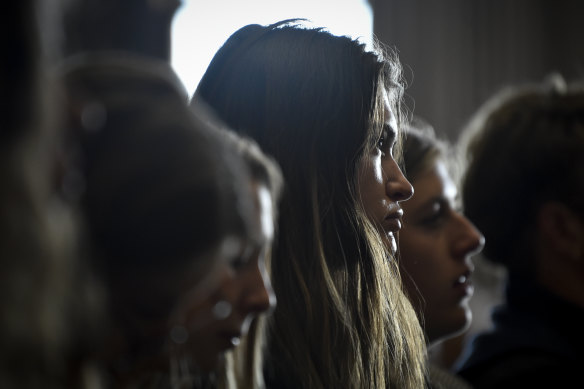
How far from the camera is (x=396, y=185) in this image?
121 cm

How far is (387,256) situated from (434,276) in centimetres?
28

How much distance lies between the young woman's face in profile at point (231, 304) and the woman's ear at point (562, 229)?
3.30 ft

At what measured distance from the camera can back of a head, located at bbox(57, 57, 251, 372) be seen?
0.60 metres

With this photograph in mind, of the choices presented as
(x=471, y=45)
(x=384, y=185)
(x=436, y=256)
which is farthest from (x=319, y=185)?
(x=471, y=45)

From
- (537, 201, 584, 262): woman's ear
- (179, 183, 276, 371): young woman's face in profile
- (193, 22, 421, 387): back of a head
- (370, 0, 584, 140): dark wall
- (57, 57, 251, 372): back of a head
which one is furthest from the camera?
(370, 0, 584, 140): dark wall

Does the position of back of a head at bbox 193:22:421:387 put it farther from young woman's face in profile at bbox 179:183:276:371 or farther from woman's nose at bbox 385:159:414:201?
young woman's face in profile at bbox 179:183:276:371

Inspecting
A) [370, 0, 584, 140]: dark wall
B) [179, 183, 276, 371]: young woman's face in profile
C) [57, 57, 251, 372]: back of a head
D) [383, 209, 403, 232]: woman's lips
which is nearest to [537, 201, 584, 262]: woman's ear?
[383, 209, 403, 232]: woman's lips

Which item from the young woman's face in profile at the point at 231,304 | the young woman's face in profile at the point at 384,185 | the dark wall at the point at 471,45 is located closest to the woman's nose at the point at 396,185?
the young woman's face in profile at the point at 384,185

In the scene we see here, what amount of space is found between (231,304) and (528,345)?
3.05 feet

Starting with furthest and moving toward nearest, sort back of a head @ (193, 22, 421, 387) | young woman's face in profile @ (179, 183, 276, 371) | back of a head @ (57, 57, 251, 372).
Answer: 1. back of a head @ (193, 22, 421, 387)
2. young woman's face in profile @ (179, 183, 276, 371)
3. back of a head @ (57, 57, 251, 372)

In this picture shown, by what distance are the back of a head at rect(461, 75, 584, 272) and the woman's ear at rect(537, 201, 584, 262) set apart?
0.05 ft

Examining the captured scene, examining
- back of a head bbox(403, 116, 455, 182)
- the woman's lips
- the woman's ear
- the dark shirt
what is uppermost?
back of a head bbox(403, 116, 455, 182)

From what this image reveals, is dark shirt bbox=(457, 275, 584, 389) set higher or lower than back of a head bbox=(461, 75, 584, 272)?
lower

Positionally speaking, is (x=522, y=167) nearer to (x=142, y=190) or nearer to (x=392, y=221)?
(x=392, y=221)
